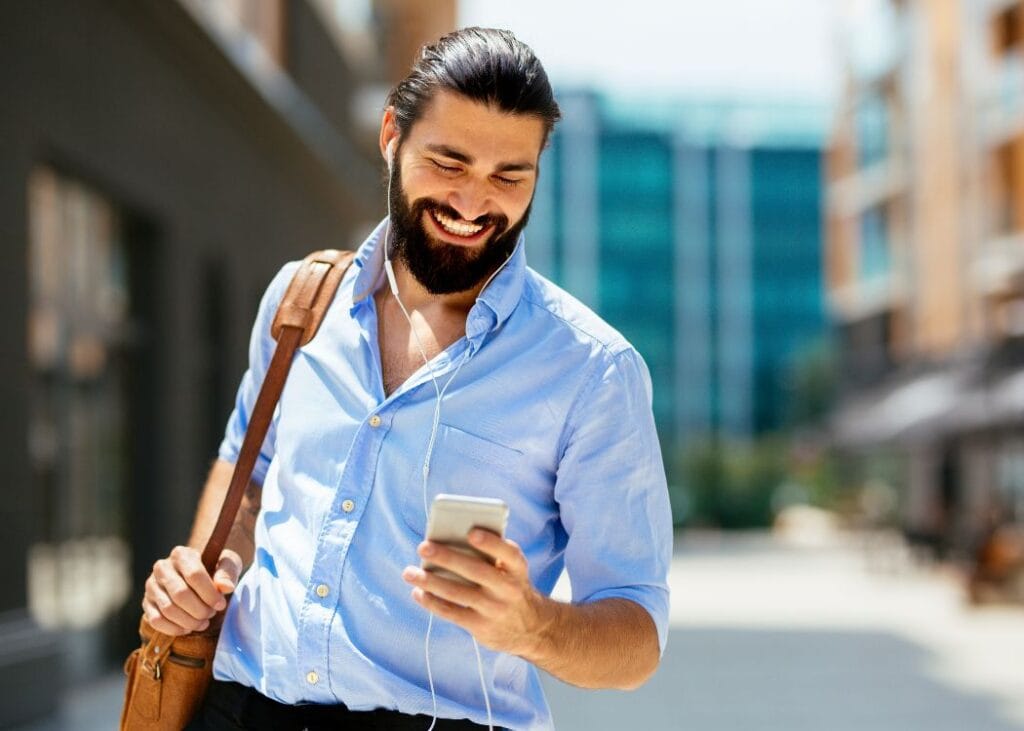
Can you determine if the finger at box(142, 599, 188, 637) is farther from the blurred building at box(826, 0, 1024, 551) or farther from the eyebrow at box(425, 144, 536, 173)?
the blurred building at box(826, 0, 1024, 551)

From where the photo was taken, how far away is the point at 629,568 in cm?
231

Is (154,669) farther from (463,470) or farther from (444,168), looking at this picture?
(444,168)

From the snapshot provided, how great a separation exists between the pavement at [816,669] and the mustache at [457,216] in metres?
7.44

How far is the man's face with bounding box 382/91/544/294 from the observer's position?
236cm

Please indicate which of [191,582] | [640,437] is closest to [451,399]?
[640,437]

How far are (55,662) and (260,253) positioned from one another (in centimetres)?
857

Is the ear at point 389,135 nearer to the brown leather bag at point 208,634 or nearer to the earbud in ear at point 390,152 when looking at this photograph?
the earbud in ear at point 390,152

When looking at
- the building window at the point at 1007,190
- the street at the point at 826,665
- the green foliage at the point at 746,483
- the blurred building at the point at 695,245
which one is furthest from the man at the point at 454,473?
the blurred building at the point at 695,245

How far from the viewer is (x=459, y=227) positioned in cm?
241

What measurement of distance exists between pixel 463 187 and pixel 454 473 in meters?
0.41

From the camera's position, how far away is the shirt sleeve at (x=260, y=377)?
2.73 metres

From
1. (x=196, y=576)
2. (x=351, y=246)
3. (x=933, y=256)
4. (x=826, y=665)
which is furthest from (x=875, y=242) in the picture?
(x=196, y=576)

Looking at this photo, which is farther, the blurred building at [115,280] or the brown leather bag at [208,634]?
the blurred building at [115,280]

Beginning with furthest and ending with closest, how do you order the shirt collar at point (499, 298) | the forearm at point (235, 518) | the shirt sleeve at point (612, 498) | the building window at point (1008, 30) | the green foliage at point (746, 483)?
the green foliage at point (746, 483) < the building window at point (1008, 30) < the forearm at point (235, 518) < the shirt collar at point (499, 298) < the shirt sleeve at point (612, 498)
